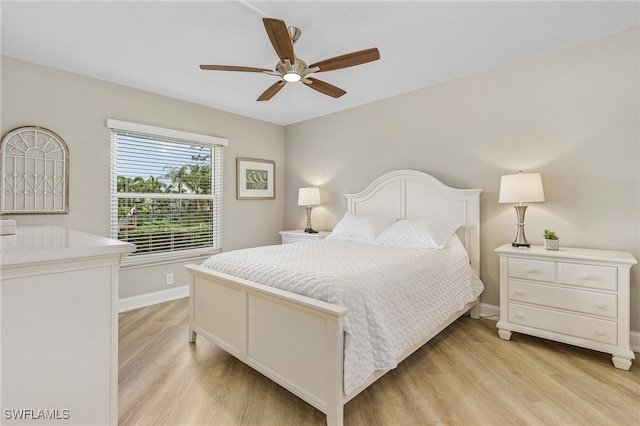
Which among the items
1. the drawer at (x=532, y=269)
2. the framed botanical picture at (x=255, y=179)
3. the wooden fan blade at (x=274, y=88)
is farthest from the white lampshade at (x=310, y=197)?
the drawer at (x=532, y=269)

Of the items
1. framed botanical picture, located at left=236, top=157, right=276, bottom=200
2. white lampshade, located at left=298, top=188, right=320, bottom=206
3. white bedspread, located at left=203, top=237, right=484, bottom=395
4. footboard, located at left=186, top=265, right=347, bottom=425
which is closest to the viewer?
footboard, located at left=186, top=265, right=347, bottom=425

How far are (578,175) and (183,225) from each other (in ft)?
13.7

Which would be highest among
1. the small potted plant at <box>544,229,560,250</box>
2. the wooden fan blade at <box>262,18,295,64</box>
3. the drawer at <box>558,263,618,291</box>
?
the wooden fan blade at <box>262,18,295,64</box>

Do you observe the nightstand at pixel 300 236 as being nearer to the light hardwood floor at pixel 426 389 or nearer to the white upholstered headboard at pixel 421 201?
the white upholstered headboard at pixel 421 201

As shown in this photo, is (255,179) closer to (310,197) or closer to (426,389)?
(310,197)

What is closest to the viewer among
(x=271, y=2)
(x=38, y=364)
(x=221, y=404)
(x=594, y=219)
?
(x=38, y=364)

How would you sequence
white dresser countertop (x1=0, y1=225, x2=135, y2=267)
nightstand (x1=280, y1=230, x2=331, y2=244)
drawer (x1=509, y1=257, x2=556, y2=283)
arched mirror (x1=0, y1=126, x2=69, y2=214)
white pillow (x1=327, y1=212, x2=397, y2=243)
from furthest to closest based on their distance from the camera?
nightstand (x1=280, y1=230, x2=331, y2=244)
white pillow (x1=327, y1=212, x2=397, y2=243)
arched mirror (x1=0, y1=126, x2=69, y2=214)
drawer (x1=509, y1=257, x2=556, y2=283)
white dresser countertop (x1=0, y1=225, x2=135, y2=267)

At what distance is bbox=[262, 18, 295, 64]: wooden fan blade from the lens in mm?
1683

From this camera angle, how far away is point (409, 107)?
3.61 meters

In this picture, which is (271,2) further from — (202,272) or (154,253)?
(154,253)

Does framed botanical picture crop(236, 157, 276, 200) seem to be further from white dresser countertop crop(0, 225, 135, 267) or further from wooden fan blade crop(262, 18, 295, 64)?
white dresser countertop crop(0, 225, 135, 267)

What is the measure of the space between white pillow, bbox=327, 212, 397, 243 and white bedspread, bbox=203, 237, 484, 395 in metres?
0.41

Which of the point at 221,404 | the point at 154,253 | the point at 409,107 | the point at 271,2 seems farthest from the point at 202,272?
the point at 409,107

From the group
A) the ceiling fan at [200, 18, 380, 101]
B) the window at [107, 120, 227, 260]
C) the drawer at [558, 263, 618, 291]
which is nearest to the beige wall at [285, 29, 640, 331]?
the drawer at [558, 263, 618, 291]
